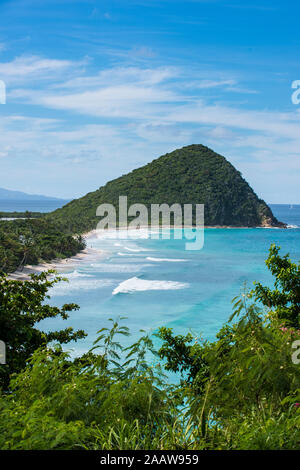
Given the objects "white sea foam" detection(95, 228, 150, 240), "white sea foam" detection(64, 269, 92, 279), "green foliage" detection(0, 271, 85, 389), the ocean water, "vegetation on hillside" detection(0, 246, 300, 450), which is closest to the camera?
"vegetation on hillside" detection(0, 246, 300, 450)

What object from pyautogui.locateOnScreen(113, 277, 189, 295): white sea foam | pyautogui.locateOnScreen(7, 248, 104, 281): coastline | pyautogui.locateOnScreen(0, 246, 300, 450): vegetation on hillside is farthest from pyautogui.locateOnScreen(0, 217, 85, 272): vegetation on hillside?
pyautogui.locateOnScreen(0, 246, 300, 450): vegetation on hillside

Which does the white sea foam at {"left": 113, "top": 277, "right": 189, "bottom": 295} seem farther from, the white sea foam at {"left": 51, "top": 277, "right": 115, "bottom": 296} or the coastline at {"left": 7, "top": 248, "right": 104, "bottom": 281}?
the coastline at {"left": 7, "top": 248, "right": 104, "bottom": 281}

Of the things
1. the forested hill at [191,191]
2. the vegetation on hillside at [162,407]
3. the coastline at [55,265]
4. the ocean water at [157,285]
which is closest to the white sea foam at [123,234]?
the ocean water at [157,285]

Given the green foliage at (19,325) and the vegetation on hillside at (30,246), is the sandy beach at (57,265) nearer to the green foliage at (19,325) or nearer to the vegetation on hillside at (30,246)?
the vegetation on hillside at (30,246)

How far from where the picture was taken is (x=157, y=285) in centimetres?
4259

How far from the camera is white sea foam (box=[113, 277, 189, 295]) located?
39438 mm

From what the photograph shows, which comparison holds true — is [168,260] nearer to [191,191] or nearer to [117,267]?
[117,267]

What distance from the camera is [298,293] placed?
9.55 metres

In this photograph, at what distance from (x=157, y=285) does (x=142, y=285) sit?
1358 mm

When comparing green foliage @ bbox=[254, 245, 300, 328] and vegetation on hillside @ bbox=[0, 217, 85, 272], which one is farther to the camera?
vegetation on hillside @ bbox=[0, 217, 85, 272]

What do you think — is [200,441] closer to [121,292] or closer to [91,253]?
[121,292]

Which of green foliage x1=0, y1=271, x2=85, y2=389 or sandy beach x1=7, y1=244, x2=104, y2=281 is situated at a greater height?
green foliage x1=0, y1=271, x2=85, y2=389

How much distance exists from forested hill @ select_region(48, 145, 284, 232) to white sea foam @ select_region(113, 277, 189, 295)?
2677 inches
